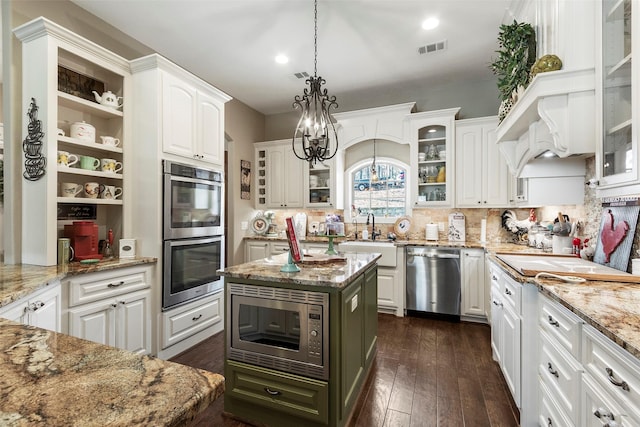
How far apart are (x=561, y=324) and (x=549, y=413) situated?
1.79 ft

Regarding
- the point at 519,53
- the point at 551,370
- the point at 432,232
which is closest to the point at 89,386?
the point at 551,370

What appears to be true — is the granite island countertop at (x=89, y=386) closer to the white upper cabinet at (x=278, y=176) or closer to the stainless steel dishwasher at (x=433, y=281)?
the stainless steel dishwasher at (x=433, y=281)

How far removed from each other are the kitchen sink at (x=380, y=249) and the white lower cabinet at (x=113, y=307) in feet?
7.51

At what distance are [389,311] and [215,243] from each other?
2.37m

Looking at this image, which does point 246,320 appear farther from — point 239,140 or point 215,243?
point 239,140

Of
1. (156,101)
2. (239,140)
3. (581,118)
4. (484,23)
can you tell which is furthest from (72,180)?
(484,23)

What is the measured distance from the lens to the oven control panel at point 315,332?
5.90 feet

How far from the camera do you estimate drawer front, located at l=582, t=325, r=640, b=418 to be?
3.03 feet

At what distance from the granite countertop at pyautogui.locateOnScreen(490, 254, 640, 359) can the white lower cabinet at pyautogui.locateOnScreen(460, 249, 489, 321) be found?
6.30 ft

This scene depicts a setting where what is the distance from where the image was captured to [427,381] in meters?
2.46

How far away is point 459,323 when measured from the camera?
3.74 meters

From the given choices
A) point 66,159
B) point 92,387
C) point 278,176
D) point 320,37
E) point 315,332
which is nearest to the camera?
point 92,387

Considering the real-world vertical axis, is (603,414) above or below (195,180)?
below

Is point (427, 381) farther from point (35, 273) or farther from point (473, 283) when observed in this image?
point (35, 273)
